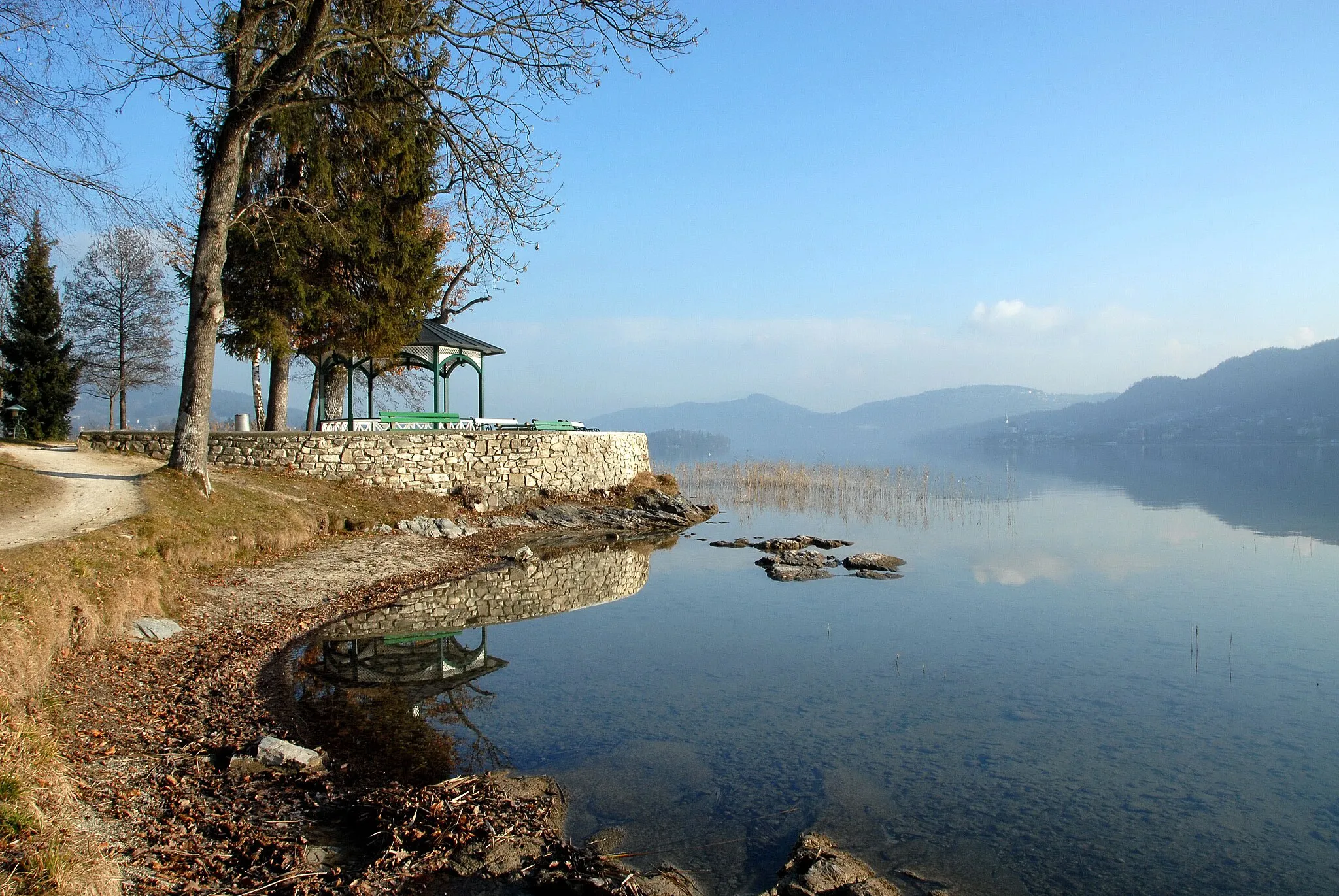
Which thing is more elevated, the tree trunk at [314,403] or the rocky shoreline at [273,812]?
the tree trunk at [314,403]

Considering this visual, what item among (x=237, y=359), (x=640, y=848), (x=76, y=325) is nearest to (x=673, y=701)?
(x=640, y=848)

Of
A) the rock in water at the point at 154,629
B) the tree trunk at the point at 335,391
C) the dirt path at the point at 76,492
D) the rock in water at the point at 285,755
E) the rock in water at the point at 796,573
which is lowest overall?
the rock in water at the point at 796,573

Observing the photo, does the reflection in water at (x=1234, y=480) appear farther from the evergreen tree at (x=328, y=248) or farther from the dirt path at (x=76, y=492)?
the dirt path at (x=76, y=492)

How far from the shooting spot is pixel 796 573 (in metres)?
16.7

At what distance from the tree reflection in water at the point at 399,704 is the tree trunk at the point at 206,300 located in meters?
6.06

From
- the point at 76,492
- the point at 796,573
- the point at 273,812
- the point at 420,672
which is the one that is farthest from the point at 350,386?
the point at 273,812

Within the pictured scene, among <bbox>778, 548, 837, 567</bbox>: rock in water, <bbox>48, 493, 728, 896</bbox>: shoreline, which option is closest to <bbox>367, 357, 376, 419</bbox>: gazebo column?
<bbox>778, 548, 837, 567</bbox>: rock in water

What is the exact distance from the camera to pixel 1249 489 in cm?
3900

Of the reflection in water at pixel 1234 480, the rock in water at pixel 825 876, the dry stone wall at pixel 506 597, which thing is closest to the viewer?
the rock in water at pixel 825 876

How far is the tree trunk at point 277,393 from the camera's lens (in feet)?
70.7

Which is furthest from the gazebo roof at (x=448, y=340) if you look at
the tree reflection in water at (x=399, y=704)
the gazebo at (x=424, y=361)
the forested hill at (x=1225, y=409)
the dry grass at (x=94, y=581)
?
the forested hill at (x=1225, y=409)

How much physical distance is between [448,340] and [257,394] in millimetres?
7148

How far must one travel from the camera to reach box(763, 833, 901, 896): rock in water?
16.5 feet

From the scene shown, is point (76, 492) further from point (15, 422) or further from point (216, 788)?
point (15, 422)
